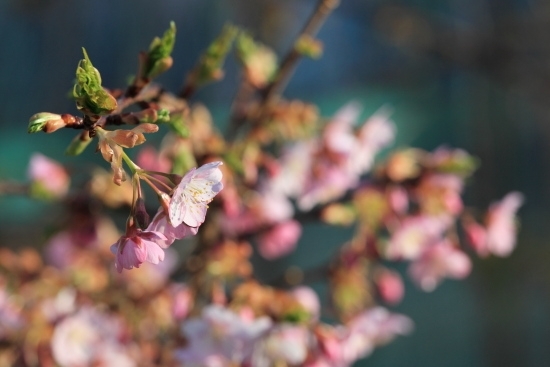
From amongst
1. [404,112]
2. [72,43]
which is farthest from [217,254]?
[72,43]

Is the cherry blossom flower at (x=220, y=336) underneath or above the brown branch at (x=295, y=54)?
underneath

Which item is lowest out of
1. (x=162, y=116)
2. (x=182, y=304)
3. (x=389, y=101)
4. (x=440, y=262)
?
(x=389, y=101)

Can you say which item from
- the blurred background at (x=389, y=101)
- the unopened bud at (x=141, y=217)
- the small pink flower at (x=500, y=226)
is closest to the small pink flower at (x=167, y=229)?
the unopened bud at (x=141, y=217)

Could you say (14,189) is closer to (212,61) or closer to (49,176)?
(49,176)

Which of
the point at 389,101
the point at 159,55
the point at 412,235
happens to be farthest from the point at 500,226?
the point at 389,101

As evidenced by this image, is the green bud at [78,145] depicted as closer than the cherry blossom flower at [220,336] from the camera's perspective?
Yes

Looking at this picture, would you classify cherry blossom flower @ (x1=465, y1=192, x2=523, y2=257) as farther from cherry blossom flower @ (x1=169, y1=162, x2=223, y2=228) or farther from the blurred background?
the blurred background

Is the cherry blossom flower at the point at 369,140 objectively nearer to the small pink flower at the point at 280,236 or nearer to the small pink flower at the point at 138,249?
the small pink flower at the point at 280,236

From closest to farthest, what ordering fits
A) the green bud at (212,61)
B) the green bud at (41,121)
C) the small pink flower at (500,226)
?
the green bud at (41,121) → the green bud at (212,61) → the small pink flower at (500,226)
